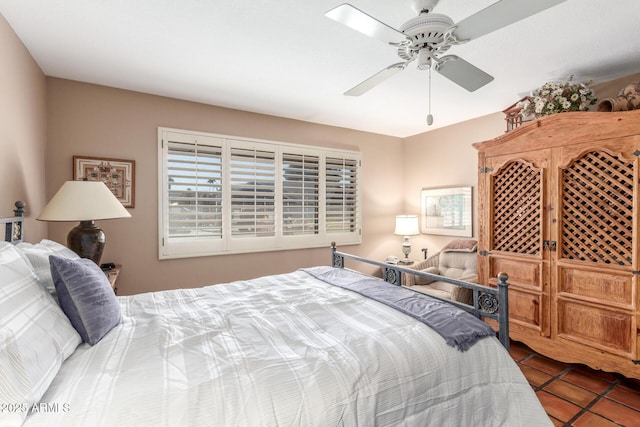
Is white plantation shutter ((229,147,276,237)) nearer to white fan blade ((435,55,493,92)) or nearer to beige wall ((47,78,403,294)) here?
beige wall ((47,78,403,294))

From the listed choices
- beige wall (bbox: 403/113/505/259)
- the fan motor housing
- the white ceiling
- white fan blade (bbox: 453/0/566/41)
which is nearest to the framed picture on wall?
beige wall (bbox: 403/113/505/259)

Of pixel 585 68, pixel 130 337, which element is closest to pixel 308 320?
pixel 130 337

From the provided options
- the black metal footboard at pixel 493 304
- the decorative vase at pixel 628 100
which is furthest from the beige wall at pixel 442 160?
the black metal footboard at pixel 493 304

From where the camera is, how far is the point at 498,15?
140cm

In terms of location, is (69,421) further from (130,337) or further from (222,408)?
(130,337)

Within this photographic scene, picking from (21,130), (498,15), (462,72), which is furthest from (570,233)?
(21,130)

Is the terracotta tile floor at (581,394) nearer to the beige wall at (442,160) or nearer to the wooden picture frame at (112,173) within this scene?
the beige wall at (442,160)

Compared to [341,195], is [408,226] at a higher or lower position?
lower

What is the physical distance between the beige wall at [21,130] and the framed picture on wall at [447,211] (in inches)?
172

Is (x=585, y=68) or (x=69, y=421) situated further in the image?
(x=585, y=68)

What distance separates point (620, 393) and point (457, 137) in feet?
10.0

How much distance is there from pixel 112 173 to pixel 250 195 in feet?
4.52

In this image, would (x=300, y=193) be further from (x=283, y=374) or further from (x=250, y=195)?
(x=283, y=374)

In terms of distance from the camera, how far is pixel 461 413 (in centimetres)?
132
